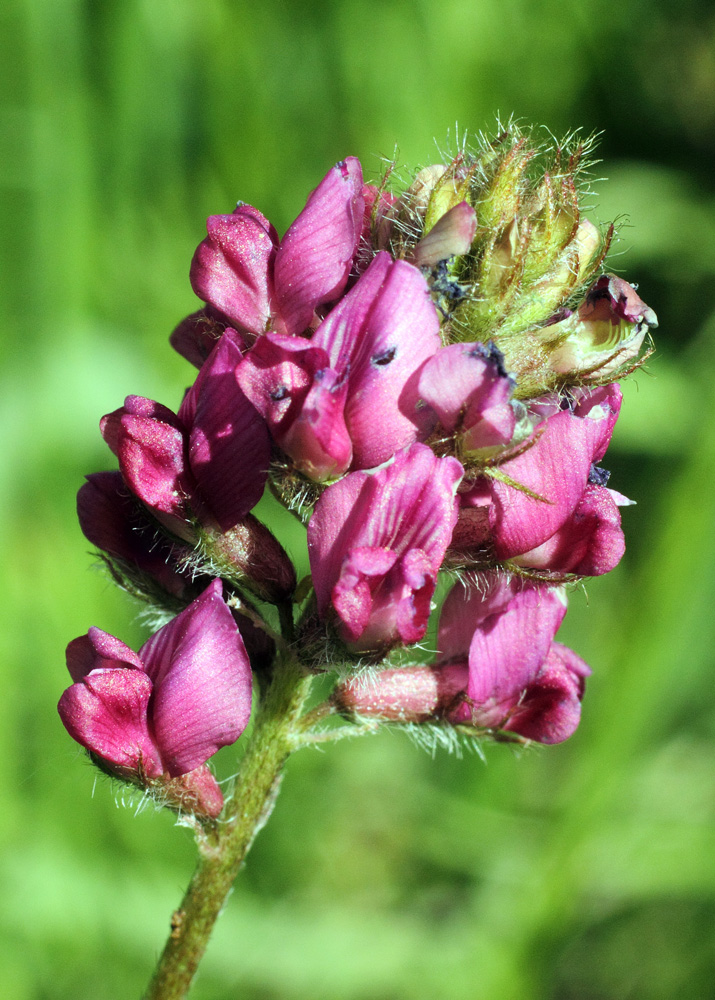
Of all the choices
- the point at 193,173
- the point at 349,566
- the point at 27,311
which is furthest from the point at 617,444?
the point at 349,566

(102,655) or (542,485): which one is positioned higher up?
(542,485)

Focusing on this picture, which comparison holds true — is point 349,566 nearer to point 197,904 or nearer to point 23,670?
point 197,904

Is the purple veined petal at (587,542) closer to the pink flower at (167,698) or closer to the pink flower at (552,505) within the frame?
the pink flower at (552,505)

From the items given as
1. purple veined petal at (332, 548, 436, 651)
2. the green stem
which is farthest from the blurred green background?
purple veined petal at (332, 548, 436, 651)

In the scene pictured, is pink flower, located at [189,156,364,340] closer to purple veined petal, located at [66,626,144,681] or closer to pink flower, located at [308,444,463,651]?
pink flower, located at [308,444,463,651]

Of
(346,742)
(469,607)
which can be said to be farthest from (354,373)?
(346,742)

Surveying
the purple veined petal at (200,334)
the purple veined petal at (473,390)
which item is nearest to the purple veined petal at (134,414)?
the purple veined petal at (200,334)

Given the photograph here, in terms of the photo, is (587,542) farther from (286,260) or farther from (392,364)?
(286,260)
